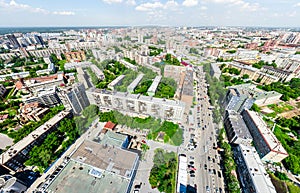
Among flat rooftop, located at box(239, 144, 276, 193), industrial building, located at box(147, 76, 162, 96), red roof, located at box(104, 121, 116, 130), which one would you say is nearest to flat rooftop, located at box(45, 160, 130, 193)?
red roof, located at box(104, 121, 116, 130)

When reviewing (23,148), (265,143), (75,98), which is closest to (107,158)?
(23,148)

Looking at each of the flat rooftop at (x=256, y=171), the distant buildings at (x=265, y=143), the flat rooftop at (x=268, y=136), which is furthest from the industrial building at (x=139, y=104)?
the flat rooftop at (x=268, y=136)

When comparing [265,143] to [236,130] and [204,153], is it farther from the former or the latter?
[204,153]

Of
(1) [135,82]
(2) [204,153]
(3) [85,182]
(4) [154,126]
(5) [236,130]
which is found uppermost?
(3) [85,182]

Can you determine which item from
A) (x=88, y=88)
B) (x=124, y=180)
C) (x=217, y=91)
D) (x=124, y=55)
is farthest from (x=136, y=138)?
(x=124, y=55)

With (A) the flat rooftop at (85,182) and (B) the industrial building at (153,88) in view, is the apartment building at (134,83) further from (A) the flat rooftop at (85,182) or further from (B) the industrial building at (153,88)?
(A) the flat rooftop at (85,182)
